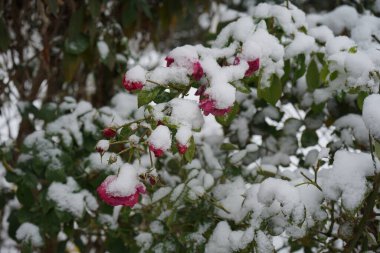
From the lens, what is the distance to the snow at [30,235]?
4.51ft

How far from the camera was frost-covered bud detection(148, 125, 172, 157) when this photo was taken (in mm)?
782

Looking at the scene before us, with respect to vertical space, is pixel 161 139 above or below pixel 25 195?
above

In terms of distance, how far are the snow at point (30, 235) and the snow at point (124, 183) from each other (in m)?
0.66

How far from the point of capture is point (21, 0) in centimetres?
198

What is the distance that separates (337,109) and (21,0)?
1313 millimetres

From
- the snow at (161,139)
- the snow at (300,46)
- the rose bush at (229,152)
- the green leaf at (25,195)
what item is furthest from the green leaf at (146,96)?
the green leaf at (25,195)

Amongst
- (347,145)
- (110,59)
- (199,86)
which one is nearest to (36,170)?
(110,59)

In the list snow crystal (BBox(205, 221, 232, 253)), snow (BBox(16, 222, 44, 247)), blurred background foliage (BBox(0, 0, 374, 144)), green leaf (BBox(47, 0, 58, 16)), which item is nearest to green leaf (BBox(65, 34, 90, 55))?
blurred background foliage (BBox(0, 0, 374, 144))

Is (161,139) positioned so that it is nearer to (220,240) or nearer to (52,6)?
(220,240)

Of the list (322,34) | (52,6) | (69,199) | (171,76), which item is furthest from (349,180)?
(52,6)

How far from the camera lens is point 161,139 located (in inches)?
31.0

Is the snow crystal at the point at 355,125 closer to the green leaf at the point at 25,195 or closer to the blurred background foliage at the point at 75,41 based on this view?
the blurred background foliage at the point at 75,41

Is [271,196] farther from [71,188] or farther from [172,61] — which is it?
[71,188]

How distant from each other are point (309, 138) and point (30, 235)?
872mm
